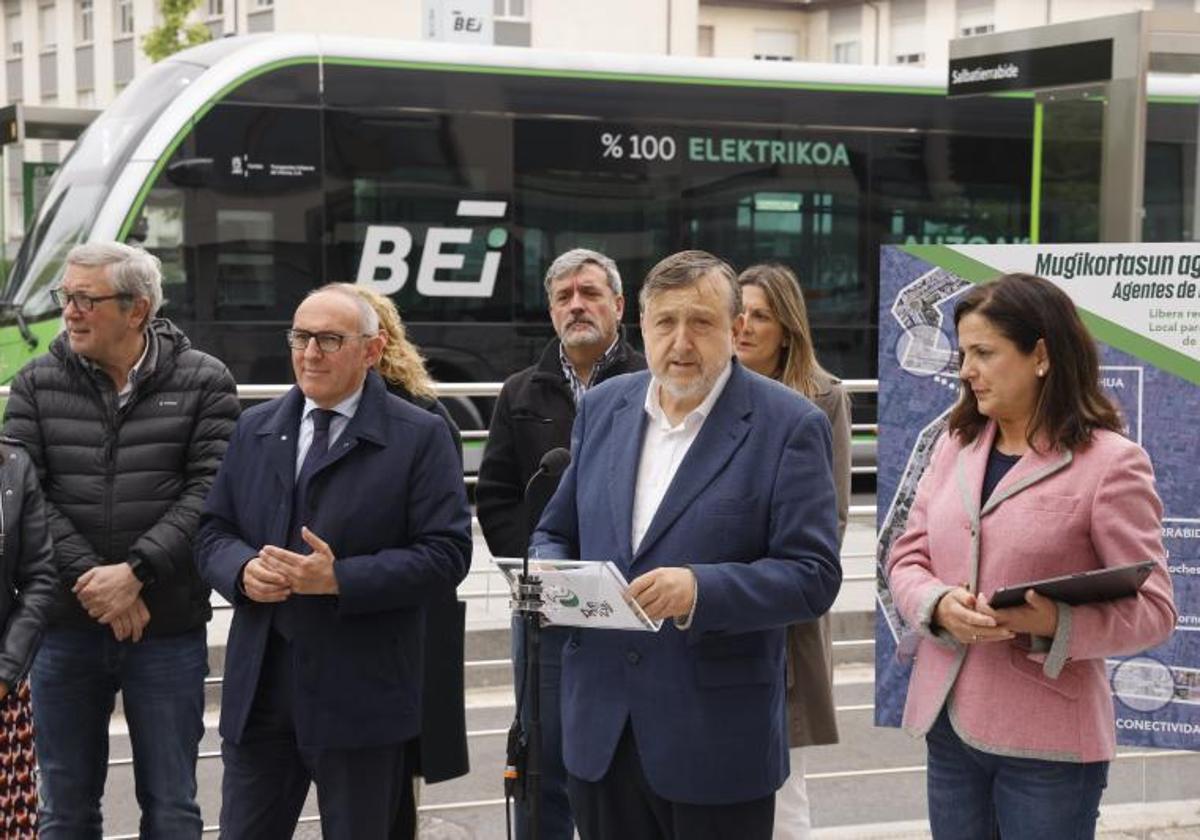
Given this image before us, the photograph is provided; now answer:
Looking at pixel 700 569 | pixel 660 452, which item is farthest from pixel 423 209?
pixel 700 569

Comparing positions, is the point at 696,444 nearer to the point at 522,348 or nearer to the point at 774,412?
the point at 774,412

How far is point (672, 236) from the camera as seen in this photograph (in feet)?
48.4

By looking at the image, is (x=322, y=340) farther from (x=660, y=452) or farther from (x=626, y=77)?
(x=626, y=77)

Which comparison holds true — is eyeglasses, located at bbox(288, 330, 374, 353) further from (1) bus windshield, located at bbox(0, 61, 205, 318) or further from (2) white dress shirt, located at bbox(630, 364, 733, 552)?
(1) bus windshield, located at bbox(0, 61, 205, 318)

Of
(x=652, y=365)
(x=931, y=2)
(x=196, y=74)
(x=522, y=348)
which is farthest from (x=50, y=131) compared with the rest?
(x=931, y=2)

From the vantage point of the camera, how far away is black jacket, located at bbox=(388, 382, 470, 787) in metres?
4.58

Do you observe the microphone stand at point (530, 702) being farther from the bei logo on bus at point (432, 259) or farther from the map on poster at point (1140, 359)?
the bei logo on bus at point (432, 259)

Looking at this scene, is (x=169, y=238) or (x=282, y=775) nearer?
(x=282, y=775)

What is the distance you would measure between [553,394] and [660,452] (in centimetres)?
146

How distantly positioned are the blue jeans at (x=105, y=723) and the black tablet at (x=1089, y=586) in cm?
244

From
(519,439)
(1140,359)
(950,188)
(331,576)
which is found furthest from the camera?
(950,188)

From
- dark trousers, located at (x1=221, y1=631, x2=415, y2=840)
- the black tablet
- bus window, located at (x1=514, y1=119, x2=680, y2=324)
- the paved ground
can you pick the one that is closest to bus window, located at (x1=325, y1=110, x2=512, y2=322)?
bus window, located at (x1=514, y1=119, x2=680, y2=324)

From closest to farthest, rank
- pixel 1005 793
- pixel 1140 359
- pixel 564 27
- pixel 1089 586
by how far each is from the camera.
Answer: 1. pixel 1089 586
2. pixel 1005 793
3. pixel 1140 359
4. pixel 564 27

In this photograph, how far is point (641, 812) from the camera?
3.71 metres
